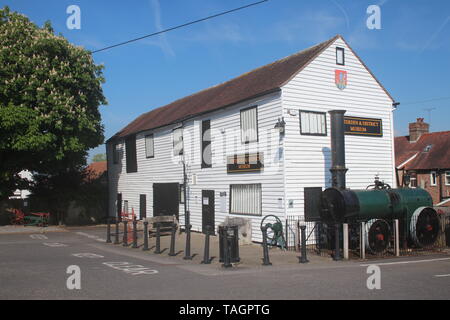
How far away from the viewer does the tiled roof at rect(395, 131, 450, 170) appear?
1531 inches

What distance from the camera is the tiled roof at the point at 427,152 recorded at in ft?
128

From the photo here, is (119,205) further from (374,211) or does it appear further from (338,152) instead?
(374,211)

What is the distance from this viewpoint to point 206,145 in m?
20.9

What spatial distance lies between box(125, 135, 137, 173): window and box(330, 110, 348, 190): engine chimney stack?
50.4ft

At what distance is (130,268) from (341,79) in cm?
1113

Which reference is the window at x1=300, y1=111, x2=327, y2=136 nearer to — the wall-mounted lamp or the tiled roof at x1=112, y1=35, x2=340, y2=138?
the wall-mounted lamp

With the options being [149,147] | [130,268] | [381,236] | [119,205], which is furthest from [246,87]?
[119,205]

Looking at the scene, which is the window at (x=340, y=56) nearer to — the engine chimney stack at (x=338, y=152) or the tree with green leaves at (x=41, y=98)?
the engine chimney stack at (x=338, y=152)

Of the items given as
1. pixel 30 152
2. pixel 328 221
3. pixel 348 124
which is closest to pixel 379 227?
pixel 328 221

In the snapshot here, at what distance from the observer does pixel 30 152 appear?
23.8 metres

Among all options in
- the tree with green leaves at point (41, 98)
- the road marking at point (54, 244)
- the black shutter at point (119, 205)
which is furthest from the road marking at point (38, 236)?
the black shutter at point (119, 205)

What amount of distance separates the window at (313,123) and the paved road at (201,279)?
18.8 ft
